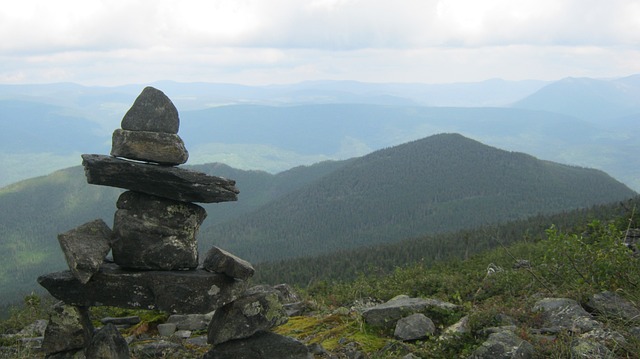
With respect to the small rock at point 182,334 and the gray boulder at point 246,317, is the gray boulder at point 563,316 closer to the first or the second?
the gray boulder at point 246,317

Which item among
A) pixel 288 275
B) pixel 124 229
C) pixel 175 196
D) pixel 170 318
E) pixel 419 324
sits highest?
pixel 175 196

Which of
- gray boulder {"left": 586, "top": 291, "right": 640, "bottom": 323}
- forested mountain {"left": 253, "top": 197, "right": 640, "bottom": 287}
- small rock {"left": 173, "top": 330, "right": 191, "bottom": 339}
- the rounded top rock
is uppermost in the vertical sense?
the rounded top rock

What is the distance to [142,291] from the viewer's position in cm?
1392

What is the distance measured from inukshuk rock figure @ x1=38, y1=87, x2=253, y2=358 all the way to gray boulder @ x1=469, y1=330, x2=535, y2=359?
6.06 meters

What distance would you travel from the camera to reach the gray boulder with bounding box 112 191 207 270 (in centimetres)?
1423

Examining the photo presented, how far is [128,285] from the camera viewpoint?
1386cm

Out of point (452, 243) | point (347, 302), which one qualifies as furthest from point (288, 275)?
point (347, 302)

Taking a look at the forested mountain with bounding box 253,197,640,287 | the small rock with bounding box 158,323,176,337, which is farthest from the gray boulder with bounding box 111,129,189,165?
the forested mountain with bounding box 253,197,640,287

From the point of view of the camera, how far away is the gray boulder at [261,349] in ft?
45.6

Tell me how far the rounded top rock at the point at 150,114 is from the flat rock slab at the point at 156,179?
1.05m

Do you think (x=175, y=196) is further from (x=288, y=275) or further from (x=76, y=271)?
(x=288, y=275)

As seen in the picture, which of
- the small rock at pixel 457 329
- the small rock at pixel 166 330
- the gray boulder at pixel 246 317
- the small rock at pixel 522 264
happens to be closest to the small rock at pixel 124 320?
the small rock at pixel 166 330

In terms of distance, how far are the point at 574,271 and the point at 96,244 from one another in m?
13.7

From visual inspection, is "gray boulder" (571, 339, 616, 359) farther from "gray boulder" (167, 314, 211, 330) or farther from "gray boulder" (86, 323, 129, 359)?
"gray boulder" (167, 314, 211, 330)
